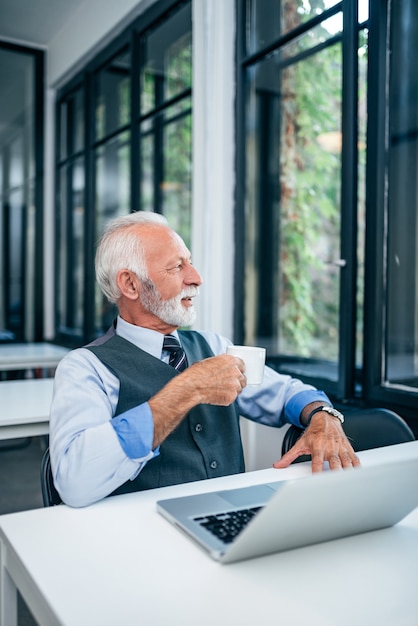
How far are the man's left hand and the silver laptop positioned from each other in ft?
0.94

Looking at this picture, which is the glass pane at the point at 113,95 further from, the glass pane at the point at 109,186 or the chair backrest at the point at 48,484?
the chair backrest at the point at 48,484

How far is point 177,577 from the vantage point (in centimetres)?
83

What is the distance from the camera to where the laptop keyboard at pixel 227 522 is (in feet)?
3.06

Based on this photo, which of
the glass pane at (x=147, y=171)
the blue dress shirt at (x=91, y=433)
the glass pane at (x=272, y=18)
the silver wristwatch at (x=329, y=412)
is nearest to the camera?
the blue dress shirt at (x=91, y=433)

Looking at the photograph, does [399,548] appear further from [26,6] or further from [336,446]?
[26,6]

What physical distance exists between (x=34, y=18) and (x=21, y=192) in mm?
1514

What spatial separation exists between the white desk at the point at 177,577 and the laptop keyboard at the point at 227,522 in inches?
1.7

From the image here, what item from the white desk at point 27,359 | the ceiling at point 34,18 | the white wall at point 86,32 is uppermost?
the ceiling at point 34,18

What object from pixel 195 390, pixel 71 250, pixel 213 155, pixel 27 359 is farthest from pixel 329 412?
pixel 71 250

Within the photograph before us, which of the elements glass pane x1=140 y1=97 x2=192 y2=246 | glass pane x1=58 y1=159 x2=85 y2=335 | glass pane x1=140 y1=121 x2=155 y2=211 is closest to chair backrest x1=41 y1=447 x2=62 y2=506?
glass pane x1=140 y1=97 x2=192 y2=246

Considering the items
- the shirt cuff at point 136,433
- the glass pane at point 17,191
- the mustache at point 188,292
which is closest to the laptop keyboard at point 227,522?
the shirt cuff at point 136,433

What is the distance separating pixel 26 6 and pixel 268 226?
299 centimetres

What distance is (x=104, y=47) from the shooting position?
4730mm

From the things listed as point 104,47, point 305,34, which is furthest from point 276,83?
point 104,47
